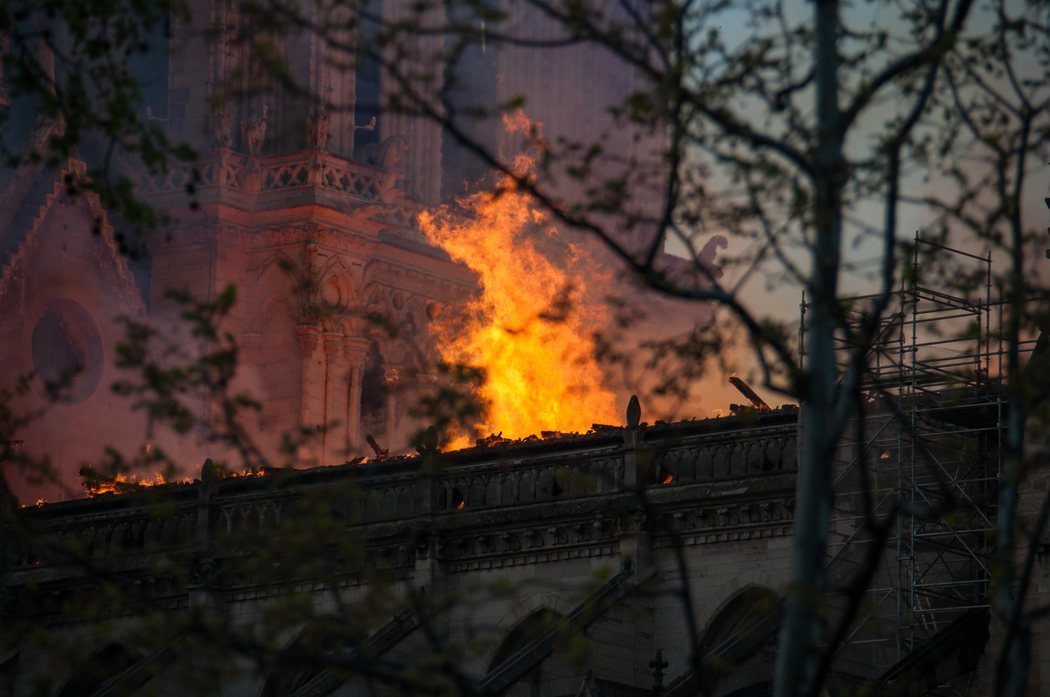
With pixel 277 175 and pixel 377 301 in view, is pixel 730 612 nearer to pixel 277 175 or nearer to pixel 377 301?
pixel 377 301

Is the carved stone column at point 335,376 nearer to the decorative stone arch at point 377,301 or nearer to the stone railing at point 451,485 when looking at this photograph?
the decorative stone arch at point 377,301

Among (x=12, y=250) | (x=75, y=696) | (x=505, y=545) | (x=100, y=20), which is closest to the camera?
(x=100, y=20)

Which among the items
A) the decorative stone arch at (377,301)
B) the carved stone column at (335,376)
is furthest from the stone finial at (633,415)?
the carved stone column at (335,376)

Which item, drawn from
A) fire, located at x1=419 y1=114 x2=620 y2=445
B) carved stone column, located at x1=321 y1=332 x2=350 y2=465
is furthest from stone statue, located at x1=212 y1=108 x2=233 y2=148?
carved stone column, located at x1=321 y1=332 x2=350 y2=465

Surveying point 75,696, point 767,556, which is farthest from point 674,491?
point 75,696

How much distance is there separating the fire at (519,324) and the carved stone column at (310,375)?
2842mm

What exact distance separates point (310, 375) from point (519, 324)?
590 cm

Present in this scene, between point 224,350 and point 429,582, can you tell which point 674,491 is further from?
point 224,350

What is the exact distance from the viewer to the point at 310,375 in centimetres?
5847

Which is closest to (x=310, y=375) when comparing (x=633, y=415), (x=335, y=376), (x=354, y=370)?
(x=335, y=376)

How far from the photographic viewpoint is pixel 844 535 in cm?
3750

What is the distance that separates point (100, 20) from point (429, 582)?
2295 cm

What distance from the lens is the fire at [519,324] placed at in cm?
5947

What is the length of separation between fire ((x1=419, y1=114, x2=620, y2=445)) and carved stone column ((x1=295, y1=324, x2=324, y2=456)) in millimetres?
2842
